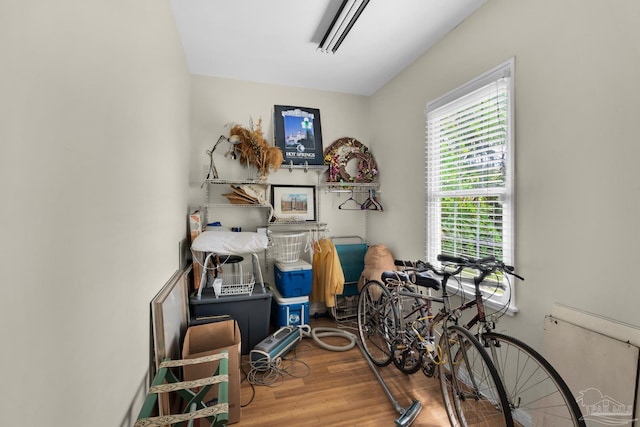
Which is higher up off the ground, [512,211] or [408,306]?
[512,211]

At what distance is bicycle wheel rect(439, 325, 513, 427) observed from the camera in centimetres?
147

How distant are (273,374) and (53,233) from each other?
2001 mm

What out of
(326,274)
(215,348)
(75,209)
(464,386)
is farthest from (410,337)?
(75,209)

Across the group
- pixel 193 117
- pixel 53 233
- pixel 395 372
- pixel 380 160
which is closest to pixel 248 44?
pixel 193 117

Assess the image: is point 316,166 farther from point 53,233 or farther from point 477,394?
point 53,233

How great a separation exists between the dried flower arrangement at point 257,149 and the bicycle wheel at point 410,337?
182 cm

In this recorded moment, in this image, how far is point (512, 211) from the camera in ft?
5.79

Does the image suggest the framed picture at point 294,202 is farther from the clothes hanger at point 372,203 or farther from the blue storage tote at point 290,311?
the blue storage tote at point 290,311

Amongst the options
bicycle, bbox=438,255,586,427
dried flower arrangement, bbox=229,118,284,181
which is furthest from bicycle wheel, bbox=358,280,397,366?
dried flower arrangement, bbox=229,118,284,181

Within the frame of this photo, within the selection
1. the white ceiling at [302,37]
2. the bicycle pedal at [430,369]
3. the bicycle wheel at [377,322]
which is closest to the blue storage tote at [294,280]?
the bicycle wheel at [377,322]

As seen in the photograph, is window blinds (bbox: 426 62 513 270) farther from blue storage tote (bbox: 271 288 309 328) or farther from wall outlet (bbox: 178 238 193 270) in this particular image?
wall outlet (bbox: 178 238 193 270)

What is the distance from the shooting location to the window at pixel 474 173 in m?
1.81

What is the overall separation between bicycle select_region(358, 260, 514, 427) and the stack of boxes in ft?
1.95

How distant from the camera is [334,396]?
6.48 ft
